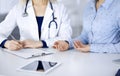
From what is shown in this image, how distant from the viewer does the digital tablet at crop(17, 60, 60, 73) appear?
1182 millimetres

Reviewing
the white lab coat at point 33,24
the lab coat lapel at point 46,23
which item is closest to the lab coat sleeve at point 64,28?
the white lab coat at point 33,24

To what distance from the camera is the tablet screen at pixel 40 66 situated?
3.94ft

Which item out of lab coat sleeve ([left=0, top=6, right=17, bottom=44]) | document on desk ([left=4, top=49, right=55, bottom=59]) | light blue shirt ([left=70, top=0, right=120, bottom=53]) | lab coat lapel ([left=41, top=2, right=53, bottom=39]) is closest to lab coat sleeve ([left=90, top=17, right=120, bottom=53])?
light blue shirt ([left=70, top=0, right=120, bottom=53])

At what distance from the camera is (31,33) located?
195 centimetres

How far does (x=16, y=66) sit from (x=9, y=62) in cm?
10

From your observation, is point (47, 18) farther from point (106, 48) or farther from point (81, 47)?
point (106, 48)

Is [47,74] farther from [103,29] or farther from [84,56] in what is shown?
[103,29]

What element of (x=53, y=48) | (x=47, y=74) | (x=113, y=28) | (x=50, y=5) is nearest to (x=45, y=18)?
(x=50, y=5)

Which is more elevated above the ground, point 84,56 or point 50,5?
point 50,5

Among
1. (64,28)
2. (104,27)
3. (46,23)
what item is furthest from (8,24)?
(104,27)

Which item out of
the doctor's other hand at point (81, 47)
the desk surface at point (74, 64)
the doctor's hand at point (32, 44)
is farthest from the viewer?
the doctor's hand at point (32, 44)

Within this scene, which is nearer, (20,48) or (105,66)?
(105,66)

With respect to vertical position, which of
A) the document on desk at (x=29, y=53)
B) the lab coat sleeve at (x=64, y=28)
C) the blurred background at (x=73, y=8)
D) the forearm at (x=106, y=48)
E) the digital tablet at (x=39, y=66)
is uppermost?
the blurred background at (x=73, y=8)

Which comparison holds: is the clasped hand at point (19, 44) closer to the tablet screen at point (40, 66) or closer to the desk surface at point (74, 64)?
the desk surface at point (74, 64)
